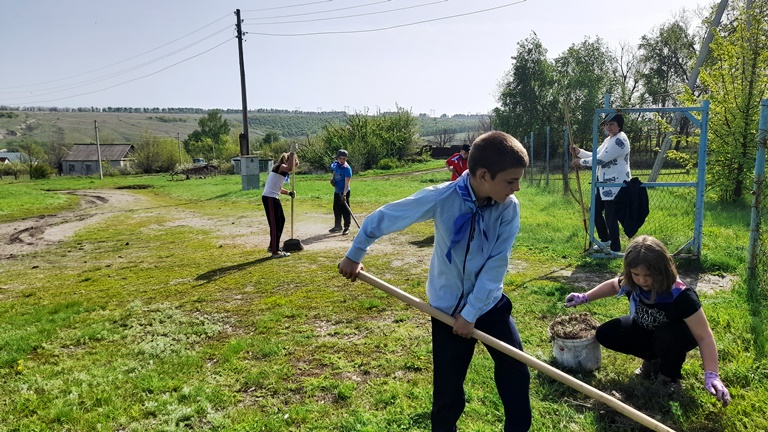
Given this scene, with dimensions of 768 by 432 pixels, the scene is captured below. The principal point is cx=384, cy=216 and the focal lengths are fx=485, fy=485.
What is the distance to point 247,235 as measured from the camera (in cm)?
1188

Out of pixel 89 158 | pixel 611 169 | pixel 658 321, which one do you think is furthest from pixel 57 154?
pixel 658 321

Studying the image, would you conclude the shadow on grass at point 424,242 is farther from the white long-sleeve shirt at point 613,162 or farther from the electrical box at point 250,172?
the electrical box at point 250,172

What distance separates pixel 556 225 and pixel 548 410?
7.77m

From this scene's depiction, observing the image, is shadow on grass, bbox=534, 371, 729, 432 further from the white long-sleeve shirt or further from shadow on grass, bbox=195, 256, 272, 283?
shadow on grass, bbox=195, 256, 272, 283

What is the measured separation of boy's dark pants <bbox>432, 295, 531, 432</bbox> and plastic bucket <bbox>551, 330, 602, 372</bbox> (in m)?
1.20

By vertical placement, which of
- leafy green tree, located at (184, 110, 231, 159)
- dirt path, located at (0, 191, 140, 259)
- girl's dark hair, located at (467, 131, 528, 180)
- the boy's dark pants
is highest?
leafy green tree, located at (184, 110, 231, 159)

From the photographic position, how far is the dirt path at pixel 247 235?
6.75m

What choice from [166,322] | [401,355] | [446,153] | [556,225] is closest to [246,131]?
[556,225]

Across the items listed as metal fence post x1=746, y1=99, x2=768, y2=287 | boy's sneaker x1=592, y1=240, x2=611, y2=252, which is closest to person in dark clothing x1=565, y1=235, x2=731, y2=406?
metal fence post x1=746, y1=99, x2=768, y2=287

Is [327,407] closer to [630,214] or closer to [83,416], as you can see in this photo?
[83,416]

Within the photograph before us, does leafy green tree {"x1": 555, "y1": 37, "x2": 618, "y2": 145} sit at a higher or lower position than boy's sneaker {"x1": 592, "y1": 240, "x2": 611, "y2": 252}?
higher

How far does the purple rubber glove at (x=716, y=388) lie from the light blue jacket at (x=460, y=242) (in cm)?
160

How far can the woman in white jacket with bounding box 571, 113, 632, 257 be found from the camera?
712cm

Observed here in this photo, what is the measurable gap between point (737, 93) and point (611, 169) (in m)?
5.43
